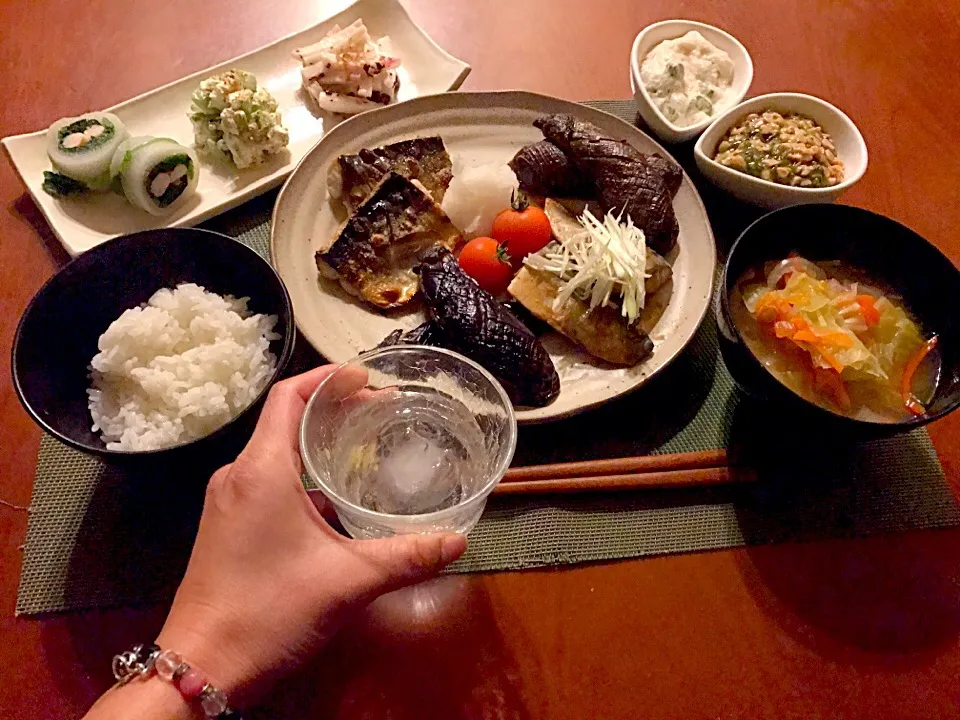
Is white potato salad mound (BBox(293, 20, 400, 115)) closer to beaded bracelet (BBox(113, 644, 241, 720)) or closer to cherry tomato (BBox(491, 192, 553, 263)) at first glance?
cherry tomato (BBox(491, 192, 553, 263))

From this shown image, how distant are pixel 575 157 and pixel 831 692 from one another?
4.27ft

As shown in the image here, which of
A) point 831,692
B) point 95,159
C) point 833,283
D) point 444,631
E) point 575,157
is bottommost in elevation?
point 831,692

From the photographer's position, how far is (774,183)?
5.70ft

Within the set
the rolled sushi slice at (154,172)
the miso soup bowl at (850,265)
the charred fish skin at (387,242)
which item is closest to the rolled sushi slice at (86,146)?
the rolled sushi slice at (154,172)

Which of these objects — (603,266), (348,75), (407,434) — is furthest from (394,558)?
(348,75)

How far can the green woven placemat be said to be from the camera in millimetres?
1256

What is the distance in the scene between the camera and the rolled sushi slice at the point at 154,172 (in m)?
1.67

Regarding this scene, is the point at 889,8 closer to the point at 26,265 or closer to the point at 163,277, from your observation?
the point at 163,277

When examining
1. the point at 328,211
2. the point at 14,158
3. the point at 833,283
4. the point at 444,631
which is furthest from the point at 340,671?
the point at 14,158

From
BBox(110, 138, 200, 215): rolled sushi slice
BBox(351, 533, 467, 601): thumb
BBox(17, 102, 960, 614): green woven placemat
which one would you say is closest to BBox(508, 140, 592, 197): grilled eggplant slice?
BBox(17, 102, 960, 614): green woven placemat

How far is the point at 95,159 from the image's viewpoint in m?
1.70

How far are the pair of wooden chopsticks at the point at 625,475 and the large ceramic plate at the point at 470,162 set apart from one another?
11cm

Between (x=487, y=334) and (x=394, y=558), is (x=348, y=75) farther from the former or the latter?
(x=394, y=558)

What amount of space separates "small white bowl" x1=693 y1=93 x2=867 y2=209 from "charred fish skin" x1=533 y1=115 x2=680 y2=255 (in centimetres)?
19
